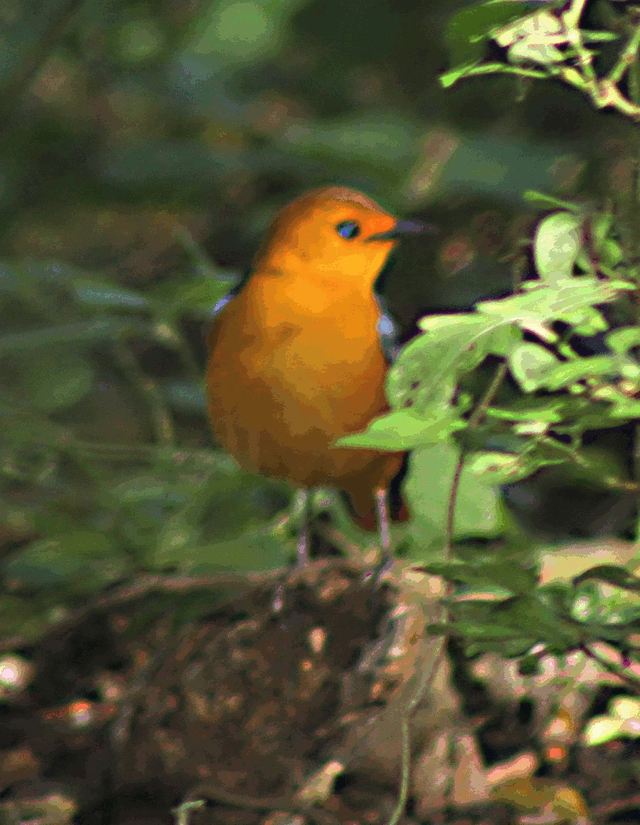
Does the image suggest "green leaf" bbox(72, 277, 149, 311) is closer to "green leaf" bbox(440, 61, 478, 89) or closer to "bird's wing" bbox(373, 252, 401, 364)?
"bird's wing" bbox(373, 252, 401, 364)

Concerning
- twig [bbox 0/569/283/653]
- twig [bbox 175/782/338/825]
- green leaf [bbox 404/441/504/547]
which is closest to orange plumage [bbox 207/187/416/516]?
green leaf [bbox 404/441/504/547]

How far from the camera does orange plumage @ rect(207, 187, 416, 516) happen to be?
2.17 m

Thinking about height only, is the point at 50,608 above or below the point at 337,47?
below

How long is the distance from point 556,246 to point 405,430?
0.29m

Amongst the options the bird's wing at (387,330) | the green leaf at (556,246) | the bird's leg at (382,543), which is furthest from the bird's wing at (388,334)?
the green leaf at (556,246)

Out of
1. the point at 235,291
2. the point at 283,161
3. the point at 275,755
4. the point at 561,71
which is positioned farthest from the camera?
the point at 283,161

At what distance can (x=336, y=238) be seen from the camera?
2422 millimetres

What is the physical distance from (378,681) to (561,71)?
1.15m

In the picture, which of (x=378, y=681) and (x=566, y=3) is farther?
(x=378, y=681)

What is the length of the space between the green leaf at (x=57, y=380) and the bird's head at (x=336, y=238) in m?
0.67

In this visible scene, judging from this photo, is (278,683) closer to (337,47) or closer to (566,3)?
(566,3)

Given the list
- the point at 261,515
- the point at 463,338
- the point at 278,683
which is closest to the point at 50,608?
the point at 261,515

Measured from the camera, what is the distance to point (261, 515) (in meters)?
3.12

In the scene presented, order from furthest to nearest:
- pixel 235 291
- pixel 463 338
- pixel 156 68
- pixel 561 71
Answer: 1. pixel 156 68
2. pixel 235 291
3. pixel 561 71
4. pixel 463 338
